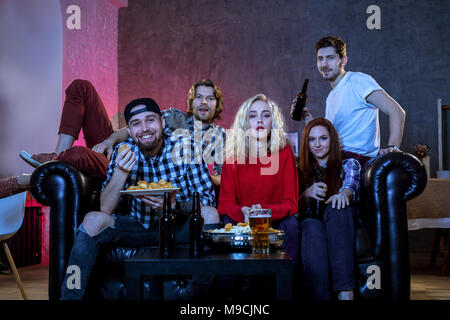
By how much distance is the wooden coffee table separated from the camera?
1366 millimetres

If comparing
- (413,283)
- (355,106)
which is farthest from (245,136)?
(413,283)


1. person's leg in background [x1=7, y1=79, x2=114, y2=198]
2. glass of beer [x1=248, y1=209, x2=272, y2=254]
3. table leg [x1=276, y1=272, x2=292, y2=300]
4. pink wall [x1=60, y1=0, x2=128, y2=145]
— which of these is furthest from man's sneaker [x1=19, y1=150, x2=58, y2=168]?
pink wall [x1=60, y1=0, x2=128, y2=145]

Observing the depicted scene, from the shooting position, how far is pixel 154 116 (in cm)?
228

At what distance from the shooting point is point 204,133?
10.1 feet

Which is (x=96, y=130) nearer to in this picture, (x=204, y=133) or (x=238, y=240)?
(x=204, y=133)

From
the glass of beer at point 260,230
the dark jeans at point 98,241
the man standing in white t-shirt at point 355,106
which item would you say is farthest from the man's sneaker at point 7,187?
the man standing in white t-shirt at point 355,106

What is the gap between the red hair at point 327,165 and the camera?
233 centimetres

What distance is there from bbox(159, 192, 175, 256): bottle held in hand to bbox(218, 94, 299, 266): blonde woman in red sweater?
52cm

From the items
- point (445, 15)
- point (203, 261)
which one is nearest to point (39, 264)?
point (203, 261)

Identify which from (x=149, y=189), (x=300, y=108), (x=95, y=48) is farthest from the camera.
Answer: (x=95, y=48)

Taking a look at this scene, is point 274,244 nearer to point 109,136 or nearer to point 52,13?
point 109,136

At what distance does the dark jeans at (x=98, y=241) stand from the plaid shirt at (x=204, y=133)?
628 millimetres

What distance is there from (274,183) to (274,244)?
0.70 meters

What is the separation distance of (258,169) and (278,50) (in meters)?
3.16
